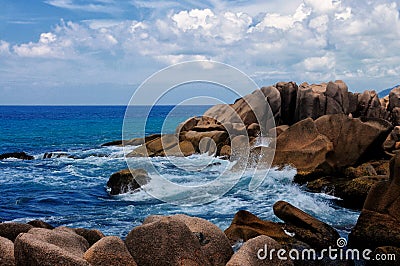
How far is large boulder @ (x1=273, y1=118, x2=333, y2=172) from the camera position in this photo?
20.9 m

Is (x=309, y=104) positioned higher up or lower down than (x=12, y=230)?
higher up

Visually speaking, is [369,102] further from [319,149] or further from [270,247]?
[270,247]

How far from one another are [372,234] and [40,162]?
991 inches

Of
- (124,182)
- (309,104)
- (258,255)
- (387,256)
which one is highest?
(309,104)

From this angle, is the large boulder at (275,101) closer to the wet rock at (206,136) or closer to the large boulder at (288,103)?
the large boulder at (288,103)

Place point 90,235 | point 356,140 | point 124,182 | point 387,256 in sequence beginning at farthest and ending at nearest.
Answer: point 356,140 → point 124,182 → point 90,235 → point 387,256

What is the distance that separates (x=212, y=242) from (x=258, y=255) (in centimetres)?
123

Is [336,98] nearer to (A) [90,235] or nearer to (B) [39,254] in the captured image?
(A) [90,235]

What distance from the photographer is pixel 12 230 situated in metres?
9.05

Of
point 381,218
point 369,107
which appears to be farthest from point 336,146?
point 369,107

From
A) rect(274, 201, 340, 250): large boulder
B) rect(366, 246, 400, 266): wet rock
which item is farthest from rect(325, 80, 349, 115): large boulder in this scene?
rect(366, 246, 400, 266): wet rock

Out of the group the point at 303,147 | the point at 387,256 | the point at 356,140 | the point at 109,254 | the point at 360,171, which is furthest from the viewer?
the point at 303,147

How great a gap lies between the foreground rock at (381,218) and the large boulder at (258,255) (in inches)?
140

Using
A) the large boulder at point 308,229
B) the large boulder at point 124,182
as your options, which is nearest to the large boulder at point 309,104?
the large boulder at point 124,182
